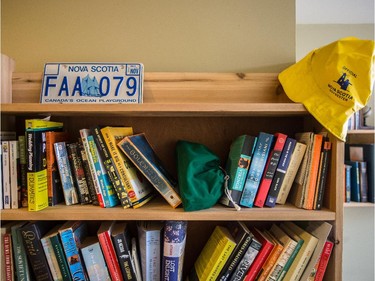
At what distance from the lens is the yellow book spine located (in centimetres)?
74

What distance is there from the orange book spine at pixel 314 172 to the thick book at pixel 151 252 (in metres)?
0.49

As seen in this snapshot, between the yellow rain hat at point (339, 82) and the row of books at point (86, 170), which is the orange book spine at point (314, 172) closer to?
the yellow rain hat at point (339, 82)

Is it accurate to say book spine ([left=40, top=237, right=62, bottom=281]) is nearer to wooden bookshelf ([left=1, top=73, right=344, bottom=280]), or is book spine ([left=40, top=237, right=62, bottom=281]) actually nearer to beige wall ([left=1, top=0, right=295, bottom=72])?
wooden bookshelf ([left=1, top=73, right=344, bottom=280])

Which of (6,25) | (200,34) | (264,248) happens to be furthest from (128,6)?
(264,248)

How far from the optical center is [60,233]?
2.51 ft

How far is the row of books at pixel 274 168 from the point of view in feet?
2.56

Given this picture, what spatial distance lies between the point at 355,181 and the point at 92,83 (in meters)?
1.93

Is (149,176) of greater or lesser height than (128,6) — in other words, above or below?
below

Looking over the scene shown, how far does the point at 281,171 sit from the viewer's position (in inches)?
31.1

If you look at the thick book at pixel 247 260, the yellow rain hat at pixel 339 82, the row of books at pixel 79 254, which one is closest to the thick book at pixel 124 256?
the row of books at pixel 79 254

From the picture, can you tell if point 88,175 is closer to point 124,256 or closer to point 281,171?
point 124,256

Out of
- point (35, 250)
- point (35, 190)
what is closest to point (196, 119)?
point (35, 190)

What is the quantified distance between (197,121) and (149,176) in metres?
0.32

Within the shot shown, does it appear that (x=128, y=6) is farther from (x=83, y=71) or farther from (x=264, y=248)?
(x=264, y=248)
